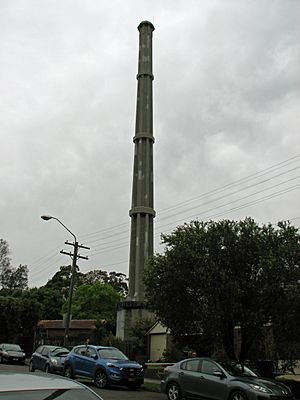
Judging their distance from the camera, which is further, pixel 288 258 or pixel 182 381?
pixel 288 258

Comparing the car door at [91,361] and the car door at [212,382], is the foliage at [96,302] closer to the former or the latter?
the car door at [91,361]

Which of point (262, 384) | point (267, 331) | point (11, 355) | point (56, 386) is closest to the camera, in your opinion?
point (56, 386)

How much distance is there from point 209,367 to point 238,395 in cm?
145

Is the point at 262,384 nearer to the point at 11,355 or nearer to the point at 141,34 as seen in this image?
the point at 11,355

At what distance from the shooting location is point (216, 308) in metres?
15.6

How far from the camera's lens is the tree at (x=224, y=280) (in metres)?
15.5

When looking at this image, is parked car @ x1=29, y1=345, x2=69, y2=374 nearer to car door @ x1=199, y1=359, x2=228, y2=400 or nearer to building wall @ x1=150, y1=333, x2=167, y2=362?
car door @ x1=199, y1=359, x2=228, y2=400

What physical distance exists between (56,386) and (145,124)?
4224cm

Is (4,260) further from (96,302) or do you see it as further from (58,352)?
(58,352)

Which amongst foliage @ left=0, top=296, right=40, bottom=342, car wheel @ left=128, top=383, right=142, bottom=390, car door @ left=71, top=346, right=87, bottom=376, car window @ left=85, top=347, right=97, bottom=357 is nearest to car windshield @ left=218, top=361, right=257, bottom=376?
car wheel @ left=128, top=383, right=142, bottom=390

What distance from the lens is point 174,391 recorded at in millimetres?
14023

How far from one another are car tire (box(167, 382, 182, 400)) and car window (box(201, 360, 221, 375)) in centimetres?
116

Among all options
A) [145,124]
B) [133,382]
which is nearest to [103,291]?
[145,124]

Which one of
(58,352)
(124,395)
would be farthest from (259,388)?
(58,352)
